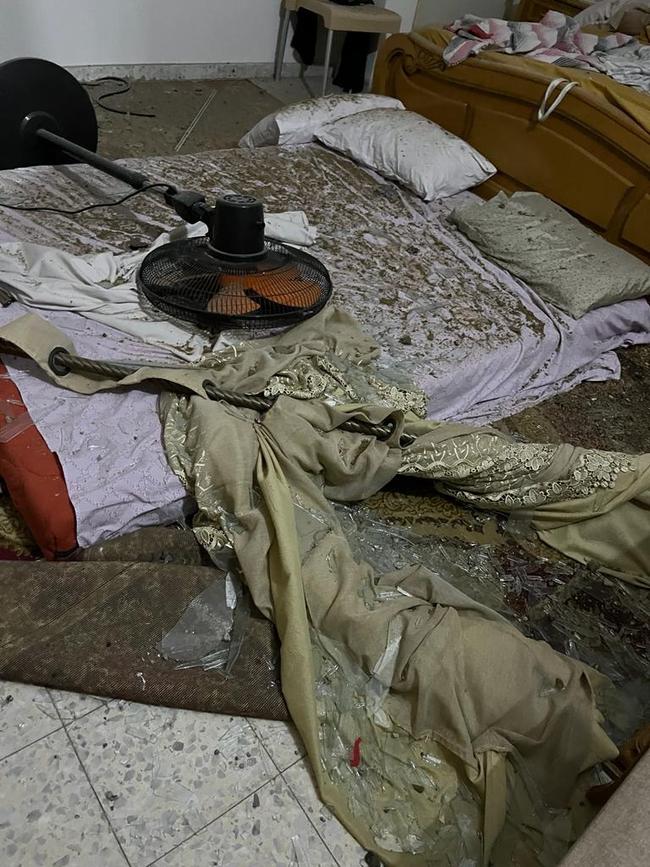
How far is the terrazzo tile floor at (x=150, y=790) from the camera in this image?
0.87 metres

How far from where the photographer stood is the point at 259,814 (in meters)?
0.93

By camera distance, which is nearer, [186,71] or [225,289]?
[225,289]

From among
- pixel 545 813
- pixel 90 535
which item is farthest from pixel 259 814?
pixel 90 535

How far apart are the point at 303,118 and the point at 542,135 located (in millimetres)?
968

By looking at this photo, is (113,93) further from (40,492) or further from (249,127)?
(40,492)

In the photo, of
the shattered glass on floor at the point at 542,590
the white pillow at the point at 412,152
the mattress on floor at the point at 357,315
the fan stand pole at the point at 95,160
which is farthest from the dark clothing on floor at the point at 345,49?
the shattered glass on floor at the point at 542,590

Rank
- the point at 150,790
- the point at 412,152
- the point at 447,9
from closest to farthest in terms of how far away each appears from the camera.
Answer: the point at 150,790, the point at 412,152, the point at 447,9

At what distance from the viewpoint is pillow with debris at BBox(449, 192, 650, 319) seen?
2023 mm

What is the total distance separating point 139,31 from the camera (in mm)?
3646

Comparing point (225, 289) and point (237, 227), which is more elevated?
point (237, 227)

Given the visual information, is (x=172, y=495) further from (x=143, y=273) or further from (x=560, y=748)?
(x=560, y=748)

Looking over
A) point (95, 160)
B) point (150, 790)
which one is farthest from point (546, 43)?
point (150, 790)

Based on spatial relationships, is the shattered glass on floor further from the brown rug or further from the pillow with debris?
the pillow with debris

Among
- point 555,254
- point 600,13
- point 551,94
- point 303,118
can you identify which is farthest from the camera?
point 600,13
